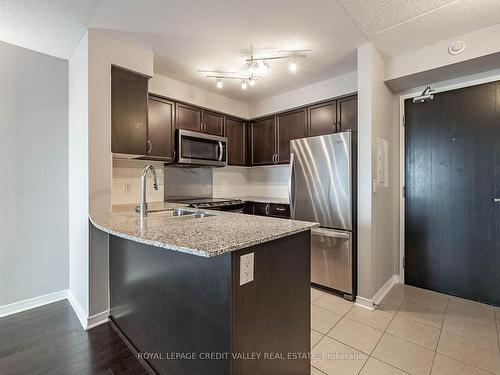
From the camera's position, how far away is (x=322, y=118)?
10.5 feet

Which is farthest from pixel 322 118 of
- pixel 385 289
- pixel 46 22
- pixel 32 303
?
pixel 32 303

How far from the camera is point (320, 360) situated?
66.0 inches

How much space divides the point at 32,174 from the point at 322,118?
3.26 meters

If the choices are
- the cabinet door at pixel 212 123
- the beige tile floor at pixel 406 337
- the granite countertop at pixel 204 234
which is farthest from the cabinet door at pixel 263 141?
the granite countertop at pixel 204 234

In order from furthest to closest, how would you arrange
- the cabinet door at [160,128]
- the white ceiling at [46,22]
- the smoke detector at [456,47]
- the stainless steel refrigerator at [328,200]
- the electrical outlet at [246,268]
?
the cabinet door at [160,128] < the stainless steel refrigerator at [328,200] < the smoke detector at [456,47] < the white ceiling at [46,22] < the electrical outlet at [246,268]

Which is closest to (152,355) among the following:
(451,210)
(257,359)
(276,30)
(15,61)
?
(257,359)

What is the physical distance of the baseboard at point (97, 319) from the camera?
2.04 metres

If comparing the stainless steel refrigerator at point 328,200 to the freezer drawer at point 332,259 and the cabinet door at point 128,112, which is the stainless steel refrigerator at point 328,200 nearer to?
the freezer drawer at point 332,259

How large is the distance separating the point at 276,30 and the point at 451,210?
8.35ft

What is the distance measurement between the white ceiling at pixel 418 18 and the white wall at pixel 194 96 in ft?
6.93

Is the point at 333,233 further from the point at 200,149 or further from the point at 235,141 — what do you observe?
the point at 235,141

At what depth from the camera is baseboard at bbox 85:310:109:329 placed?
2.04 meters

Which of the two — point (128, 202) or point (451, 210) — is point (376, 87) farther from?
point (128, 202)

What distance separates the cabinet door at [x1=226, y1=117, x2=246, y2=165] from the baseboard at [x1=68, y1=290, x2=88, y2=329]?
246 centimetres
